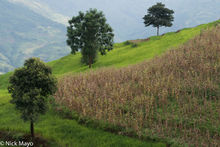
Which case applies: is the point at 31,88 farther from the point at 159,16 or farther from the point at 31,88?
the point at 159,16

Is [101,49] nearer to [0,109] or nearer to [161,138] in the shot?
[0,109]

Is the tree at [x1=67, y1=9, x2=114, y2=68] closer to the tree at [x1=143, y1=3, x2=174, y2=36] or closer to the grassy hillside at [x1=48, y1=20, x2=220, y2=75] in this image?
the grassy hillside at [x1=48, y1=20, x2=220, y2=75]

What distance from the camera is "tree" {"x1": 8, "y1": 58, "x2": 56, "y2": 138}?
1066 centimetres

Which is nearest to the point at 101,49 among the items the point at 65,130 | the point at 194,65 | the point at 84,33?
the point at 84,33

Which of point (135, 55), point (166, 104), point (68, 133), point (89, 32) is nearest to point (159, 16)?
point (135, 55)

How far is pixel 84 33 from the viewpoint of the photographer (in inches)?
1481

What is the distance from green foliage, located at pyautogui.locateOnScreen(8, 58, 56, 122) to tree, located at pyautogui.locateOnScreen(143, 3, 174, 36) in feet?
210

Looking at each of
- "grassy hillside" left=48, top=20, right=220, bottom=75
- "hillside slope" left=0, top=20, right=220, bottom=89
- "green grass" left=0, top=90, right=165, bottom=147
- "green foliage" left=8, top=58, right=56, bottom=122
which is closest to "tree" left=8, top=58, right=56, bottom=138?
"green foliage" left=8, top=58, right=56, bottom=122

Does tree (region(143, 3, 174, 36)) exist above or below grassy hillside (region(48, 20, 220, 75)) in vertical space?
above

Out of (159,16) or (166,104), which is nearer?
(166,104)

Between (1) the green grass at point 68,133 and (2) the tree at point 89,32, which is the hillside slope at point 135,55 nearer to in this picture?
(2) the tree at point 89,32

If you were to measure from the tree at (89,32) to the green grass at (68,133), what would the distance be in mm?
22998

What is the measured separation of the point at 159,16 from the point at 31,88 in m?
67.3

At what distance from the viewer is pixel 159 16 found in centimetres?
7044
